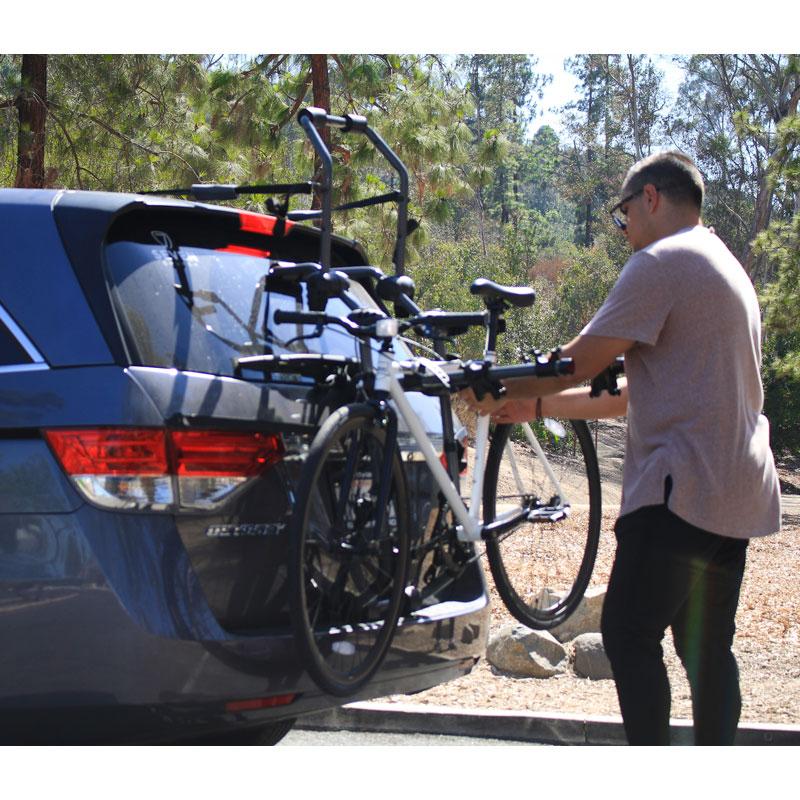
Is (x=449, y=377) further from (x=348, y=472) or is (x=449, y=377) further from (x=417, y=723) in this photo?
(x=417, y=723)

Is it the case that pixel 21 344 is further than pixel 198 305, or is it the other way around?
pixel 198 305

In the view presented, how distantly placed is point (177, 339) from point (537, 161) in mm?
89233

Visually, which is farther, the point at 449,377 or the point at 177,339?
the point at 449,377

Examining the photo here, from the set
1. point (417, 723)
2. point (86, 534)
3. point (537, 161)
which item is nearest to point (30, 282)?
point (86, 534)

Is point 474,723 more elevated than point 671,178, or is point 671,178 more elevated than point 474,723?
point 671,178

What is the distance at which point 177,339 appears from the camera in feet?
11.1

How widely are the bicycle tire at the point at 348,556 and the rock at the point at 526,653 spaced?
10.7 feet

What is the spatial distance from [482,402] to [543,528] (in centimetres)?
171

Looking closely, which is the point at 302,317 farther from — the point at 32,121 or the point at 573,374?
the point at 32,121

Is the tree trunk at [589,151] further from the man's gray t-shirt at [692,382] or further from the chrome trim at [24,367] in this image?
the chrome trim at [24,367]

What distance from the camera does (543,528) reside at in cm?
544

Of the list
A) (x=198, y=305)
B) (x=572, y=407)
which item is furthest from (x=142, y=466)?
(x=572, y=407)

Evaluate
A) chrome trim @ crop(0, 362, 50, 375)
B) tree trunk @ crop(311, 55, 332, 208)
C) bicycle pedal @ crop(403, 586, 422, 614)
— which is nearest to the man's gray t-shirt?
bicycle pedal @ crop(403, 586, 422, 614)

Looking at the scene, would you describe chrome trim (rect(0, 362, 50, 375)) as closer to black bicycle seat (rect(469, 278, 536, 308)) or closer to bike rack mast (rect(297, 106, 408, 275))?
bike rack mast (rect(297, 106, 408, 275))
